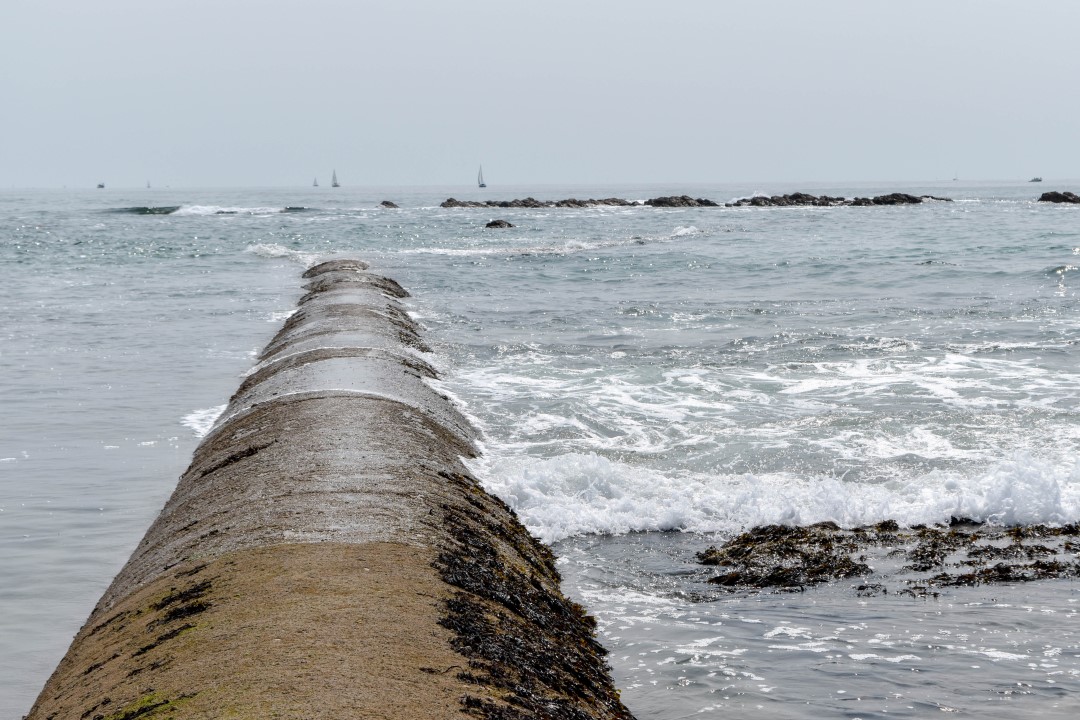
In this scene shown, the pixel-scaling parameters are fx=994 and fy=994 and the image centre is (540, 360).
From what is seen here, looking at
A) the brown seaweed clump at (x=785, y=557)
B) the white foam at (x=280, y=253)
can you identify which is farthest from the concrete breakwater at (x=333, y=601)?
the white foam at (x=280, y=253)

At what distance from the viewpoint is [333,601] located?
406 centimetres

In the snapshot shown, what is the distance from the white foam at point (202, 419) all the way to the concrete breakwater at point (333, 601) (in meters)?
2.57

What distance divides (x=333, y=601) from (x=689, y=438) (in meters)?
6.56

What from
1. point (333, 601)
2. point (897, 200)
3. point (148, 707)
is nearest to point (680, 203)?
point (897, 200)

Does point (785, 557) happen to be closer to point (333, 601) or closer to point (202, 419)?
point (333, 601)

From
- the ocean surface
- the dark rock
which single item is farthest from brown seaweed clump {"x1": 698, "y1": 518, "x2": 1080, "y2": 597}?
the dark rock

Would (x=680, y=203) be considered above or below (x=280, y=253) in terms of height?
above

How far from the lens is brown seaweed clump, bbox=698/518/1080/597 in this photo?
6.37 meters

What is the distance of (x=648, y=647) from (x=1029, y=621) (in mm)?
2218

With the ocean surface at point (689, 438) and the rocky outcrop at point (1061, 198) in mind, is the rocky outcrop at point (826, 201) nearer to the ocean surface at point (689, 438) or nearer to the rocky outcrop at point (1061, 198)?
the rocky outcrop at point (1061, 198)

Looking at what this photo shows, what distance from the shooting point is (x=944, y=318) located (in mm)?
18844

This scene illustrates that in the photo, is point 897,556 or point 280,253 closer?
point 897,556

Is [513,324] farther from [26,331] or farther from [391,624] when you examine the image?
[391,624]

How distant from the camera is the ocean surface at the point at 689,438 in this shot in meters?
5.15
